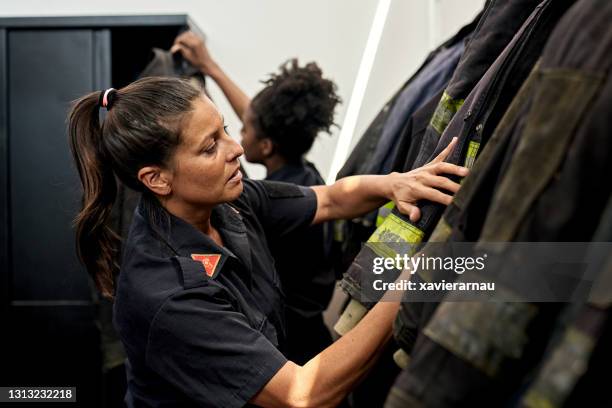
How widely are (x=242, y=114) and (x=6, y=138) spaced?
741mm

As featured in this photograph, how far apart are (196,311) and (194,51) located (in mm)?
1231

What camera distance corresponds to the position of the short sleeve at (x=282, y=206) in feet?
4.95

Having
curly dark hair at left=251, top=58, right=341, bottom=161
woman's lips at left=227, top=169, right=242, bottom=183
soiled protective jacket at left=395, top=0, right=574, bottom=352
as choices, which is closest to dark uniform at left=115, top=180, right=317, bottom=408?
woman's lips at left=227, top=169, right=242, bottom=183

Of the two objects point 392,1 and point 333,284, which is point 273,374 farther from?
point 392,1

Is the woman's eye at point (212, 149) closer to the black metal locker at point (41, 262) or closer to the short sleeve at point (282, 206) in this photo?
the short sleeve at point (282, 206)

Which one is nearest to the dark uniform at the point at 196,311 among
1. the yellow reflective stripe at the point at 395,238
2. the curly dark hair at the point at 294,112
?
the yellow reflective stripe at the point at 395,238

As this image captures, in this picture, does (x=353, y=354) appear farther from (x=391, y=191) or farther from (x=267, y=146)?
(x=267, y=146)

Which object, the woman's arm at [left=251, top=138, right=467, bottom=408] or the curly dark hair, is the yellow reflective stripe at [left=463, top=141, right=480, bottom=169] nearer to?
the woman's arm at [left=251, top=138, right=467, bottom=408]

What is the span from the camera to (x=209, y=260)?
1244 mm

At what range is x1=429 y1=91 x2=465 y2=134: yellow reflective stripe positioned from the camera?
3.62 ft

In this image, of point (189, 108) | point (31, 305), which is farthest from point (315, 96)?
point (31, 305)

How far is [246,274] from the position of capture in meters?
1.32

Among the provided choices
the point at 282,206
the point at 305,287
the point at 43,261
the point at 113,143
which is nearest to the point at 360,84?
the point at 305,287

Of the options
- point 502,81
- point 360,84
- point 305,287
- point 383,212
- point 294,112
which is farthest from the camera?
point 360,84
